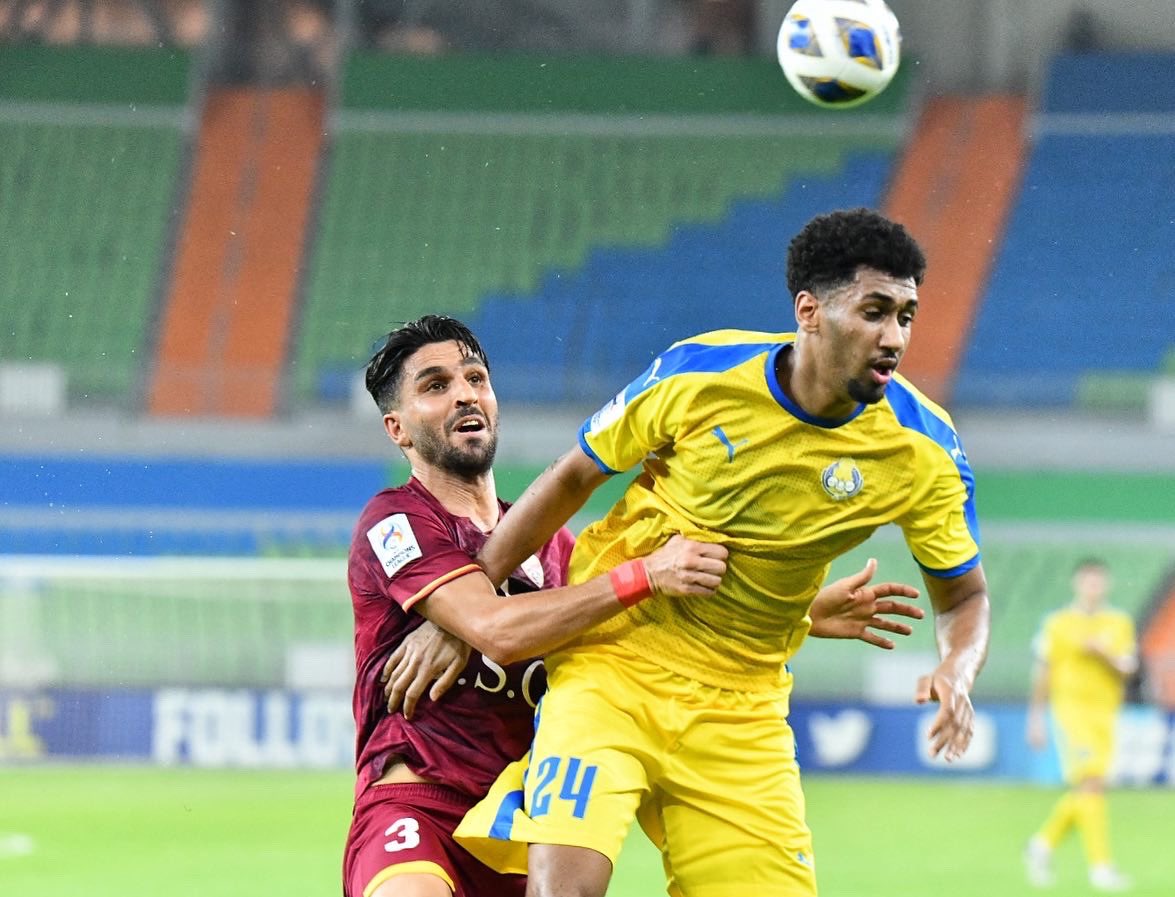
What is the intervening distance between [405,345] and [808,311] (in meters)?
1.05

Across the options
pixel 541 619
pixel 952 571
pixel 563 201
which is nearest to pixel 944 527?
pixel 952 571

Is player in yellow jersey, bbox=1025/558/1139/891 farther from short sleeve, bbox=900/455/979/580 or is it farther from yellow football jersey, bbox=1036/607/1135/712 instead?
short sleeve, bbox=900/455/979/580

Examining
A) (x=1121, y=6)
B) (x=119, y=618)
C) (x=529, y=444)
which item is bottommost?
(x=119, y=618)

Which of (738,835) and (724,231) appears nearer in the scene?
(738,835)

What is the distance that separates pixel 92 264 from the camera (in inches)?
528

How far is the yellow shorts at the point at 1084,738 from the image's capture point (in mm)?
9297

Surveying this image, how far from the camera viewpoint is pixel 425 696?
3.98 m

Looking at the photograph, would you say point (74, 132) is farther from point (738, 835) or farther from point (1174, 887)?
point (738, 835)

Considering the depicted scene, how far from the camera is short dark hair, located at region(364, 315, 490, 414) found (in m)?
4.17

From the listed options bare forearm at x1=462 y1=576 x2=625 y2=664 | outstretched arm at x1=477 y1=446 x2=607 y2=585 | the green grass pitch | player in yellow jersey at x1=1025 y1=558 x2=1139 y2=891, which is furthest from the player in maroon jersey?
player in yellow jersey at x1=1025 y1=558 x2=1139 y2=891

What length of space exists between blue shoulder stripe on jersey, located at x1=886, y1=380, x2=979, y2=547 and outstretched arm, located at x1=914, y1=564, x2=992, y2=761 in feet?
0.59

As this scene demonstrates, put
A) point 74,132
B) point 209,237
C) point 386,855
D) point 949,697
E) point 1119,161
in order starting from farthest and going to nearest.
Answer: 1. point 209,237
2. point 74,132
3. point 1119,161
4. point 386,855
5. point 949,697

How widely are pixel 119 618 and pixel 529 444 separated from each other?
3.44 metres

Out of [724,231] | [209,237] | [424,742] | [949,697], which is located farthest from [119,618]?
[949,697]
